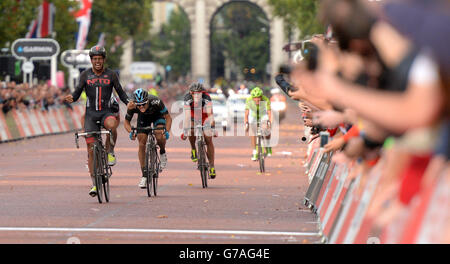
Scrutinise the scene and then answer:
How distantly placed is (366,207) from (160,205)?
7939 millimetres

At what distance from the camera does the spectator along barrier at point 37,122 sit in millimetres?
35231

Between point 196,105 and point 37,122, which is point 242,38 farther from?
point 196,105

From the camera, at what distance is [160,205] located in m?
15.6

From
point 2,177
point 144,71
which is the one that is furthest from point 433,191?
point 144,71

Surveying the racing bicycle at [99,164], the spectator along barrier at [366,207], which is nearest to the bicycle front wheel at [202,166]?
the racing bicycle at [99,164]

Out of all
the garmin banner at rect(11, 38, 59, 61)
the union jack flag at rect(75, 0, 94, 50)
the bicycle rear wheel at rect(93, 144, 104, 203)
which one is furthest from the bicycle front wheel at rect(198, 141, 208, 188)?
the union jack flag at rect(75, 0, 94, 50)

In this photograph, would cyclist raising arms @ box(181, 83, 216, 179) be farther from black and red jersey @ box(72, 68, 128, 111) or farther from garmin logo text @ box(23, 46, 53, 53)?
garmin logo text @ box(23, 46, 53, 53)

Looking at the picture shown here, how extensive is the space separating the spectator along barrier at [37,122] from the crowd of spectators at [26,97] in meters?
0.19

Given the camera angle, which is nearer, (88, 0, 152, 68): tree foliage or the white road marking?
the white road marking

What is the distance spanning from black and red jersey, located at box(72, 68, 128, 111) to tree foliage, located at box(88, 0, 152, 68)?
52246 millimetres

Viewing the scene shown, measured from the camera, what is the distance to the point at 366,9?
5.11 meters

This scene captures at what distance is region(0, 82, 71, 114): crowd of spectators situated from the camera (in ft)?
117

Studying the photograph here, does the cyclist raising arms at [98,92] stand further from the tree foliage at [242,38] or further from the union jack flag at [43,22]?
the tree foliage at [242,38]

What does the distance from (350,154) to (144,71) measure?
10292cm
